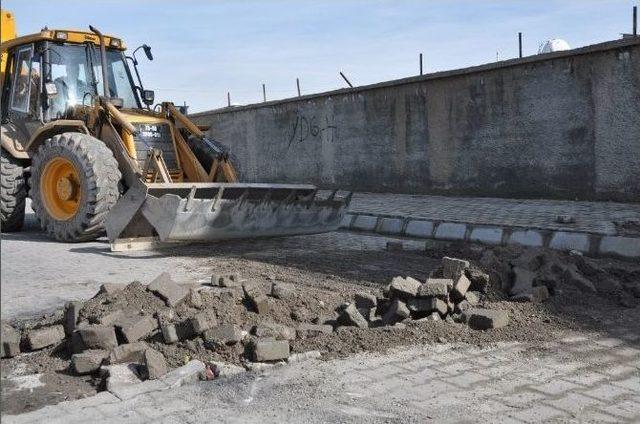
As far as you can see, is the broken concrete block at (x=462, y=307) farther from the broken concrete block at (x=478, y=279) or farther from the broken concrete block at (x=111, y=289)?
the broken concrete block at (x=111, y=289)

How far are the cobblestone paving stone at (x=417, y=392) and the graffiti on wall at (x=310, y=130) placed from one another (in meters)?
13.0

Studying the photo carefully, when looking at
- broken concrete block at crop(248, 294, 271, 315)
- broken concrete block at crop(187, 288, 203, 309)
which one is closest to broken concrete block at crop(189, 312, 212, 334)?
broken concrete block at crop(187, 288, 203, 309)

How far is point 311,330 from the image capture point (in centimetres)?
522

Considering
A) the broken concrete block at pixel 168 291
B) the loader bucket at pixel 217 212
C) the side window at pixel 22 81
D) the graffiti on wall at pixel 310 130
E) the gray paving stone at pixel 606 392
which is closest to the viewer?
the gray paving stone at pixel 606 392

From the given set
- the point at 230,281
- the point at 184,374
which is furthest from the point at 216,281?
the point at 184,374

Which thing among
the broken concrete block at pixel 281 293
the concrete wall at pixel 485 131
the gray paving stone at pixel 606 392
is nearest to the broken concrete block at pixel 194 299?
the broken concrete block at pixel 281 293

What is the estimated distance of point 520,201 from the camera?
13117 millimetres

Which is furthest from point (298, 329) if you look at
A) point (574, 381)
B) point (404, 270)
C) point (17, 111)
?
point (17, 111)

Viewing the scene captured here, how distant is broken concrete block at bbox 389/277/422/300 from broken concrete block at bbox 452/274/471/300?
15.5 inches

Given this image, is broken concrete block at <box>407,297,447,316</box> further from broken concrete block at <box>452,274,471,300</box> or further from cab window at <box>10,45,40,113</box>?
cab window at <box>10,45,40,113</box>

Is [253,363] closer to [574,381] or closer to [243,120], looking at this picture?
[574,381]

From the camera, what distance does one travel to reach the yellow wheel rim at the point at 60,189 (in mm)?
10469

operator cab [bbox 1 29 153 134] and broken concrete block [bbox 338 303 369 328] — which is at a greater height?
operator cab [bbox 1 29 153 134]

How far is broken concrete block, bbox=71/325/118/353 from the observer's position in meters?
4.75
